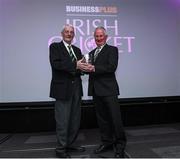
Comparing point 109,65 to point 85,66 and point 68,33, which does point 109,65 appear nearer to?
point 85,66

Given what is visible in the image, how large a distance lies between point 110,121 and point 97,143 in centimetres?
68

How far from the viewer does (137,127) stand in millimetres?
4258

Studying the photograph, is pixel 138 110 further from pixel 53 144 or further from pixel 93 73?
pixel 93 73

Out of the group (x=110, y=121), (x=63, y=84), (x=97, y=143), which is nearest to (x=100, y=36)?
(x=63, y=84)

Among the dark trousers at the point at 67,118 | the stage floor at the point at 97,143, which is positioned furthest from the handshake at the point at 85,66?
the stage floor at the point at 97,143

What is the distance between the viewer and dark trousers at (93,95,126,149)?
8.51 feet

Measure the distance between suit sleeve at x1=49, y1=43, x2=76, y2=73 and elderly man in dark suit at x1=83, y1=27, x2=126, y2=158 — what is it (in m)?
0.14

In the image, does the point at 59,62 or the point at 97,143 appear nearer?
the point at 59,62

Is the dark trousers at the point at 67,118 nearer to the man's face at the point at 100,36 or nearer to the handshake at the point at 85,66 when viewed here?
the handshake at the point at 85,66

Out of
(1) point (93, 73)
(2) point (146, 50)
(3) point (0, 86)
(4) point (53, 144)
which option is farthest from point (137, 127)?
(3) point (0, 86)

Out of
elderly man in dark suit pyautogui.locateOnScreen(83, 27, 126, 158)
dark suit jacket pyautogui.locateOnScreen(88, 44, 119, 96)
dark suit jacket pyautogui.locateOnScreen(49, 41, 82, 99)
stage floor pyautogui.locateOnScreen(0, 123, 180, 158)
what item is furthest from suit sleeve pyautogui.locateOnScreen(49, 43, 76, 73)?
stage floor pyautogui.locateOnScreen(0, 123, 180, 158)

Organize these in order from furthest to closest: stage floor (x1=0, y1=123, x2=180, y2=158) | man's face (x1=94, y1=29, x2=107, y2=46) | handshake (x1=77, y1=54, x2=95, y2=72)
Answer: stage floor (x1=0, y1=123, x2=180, y2=158) → man's face (x1=94, y1=29, x2=107, y2=46) → handshake (x1=77, y1=54, x2=95, y2=72)

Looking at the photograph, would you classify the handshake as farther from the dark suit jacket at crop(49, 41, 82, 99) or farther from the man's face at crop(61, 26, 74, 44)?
the man's face at crop(61, 26, 74, 44)

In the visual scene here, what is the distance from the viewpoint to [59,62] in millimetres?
2598
